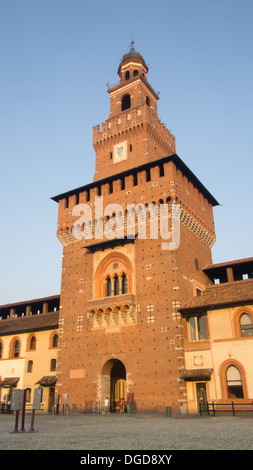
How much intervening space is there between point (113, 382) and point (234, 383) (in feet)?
32.1

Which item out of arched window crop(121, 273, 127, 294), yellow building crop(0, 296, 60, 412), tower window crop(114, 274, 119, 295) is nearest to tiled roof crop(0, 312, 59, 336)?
yellow building crop(0, 296, 60, 412)

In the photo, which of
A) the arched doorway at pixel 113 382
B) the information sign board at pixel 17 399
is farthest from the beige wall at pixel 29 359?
the information sign board at pixel 17 399

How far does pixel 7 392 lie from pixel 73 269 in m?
14.6

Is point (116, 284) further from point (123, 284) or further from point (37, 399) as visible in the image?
point (37, 399)

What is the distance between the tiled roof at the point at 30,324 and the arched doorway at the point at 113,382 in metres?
8.21

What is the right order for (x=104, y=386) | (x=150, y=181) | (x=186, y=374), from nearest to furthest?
(x=186, y=374)
(x=104, y=386)
(x=150, y=181)

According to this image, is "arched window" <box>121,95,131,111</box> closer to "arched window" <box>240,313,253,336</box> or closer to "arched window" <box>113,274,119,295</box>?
"arched window" <box>113,274,119,295</box>

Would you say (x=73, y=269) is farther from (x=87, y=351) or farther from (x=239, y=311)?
(x=239, y=311)

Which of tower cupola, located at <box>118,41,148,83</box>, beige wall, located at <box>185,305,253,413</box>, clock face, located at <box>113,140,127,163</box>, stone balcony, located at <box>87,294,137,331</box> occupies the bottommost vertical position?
beige wall, located at <box>185,305,253,413</box>

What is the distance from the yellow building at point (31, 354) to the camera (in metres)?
34.7

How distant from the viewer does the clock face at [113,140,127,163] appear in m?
37.0

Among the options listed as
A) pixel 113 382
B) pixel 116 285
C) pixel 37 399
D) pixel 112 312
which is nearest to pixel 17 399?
pixel 37 399

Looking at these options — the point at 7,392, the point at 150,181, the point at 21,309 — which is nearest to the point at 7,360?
the point at 7,392
